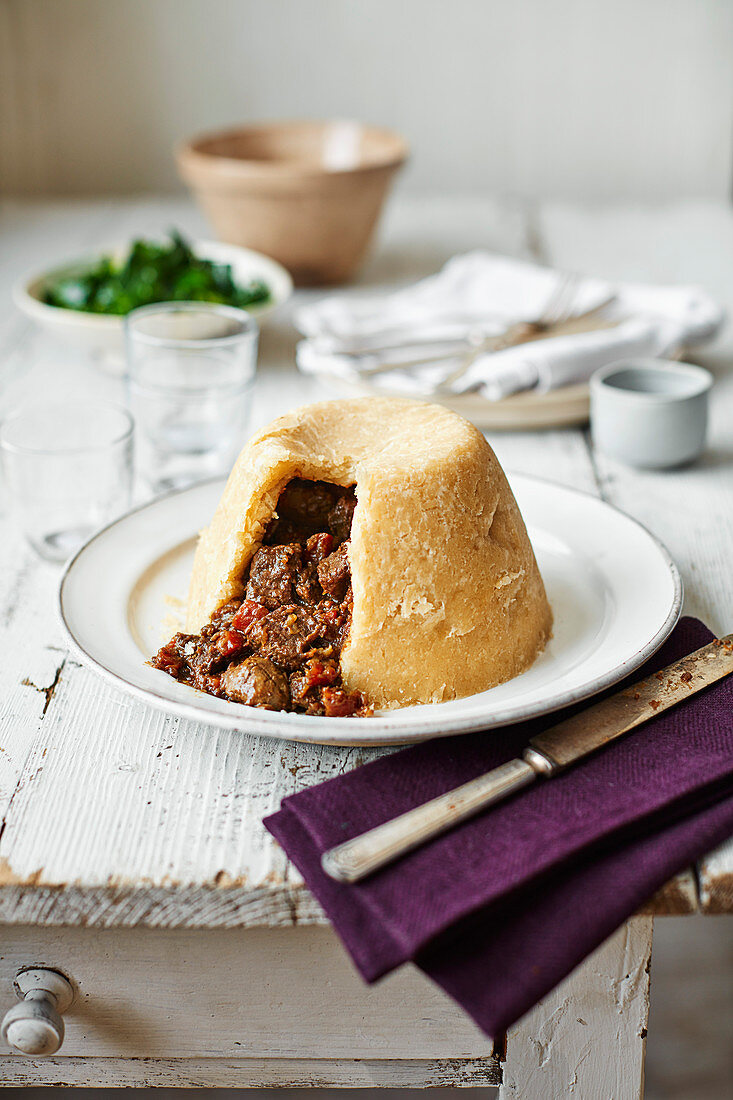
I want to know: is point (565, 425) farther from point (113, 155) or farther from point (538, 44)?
point (113, 155)

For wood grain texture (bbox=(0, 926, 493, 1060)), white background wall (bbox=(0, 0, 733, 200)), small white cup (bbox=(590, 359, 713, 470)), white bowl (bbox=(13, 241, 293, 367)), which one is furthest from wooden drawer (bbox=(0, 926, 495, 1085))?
white background wall (bbox=(0, 0, 733, 200))

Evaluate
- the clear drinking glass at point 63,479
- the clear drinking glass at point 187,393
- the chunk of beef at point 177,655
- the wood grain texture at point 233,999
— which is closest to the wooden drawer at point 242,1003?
the wood grain texture at point 233,999

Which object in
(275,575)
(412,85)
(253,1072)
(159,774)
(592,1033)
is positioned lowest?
(253,1072)

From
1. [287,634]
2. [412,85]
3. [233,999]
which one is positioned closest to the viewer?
[233,999]

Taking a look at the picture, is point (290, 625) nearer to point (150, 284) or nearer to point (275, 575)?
point (275, 575)

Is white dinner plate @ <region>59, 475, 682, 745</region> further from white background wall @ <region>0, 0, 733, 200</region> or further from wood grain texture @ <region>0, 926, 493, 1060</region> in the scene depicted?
white background wall @ <region>0, 0, 733, 200</region>

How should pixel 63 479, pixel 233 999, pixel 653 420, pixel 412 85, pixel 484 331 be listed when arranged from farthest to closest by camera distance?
pixel 412 85, pixel 484 331, pixel 653 420, pixel 63 479, pixel 233 999

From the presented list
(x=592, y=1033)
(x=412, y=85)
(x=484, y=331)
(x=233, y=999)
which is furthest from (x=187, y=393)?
(x=412, y=85)
